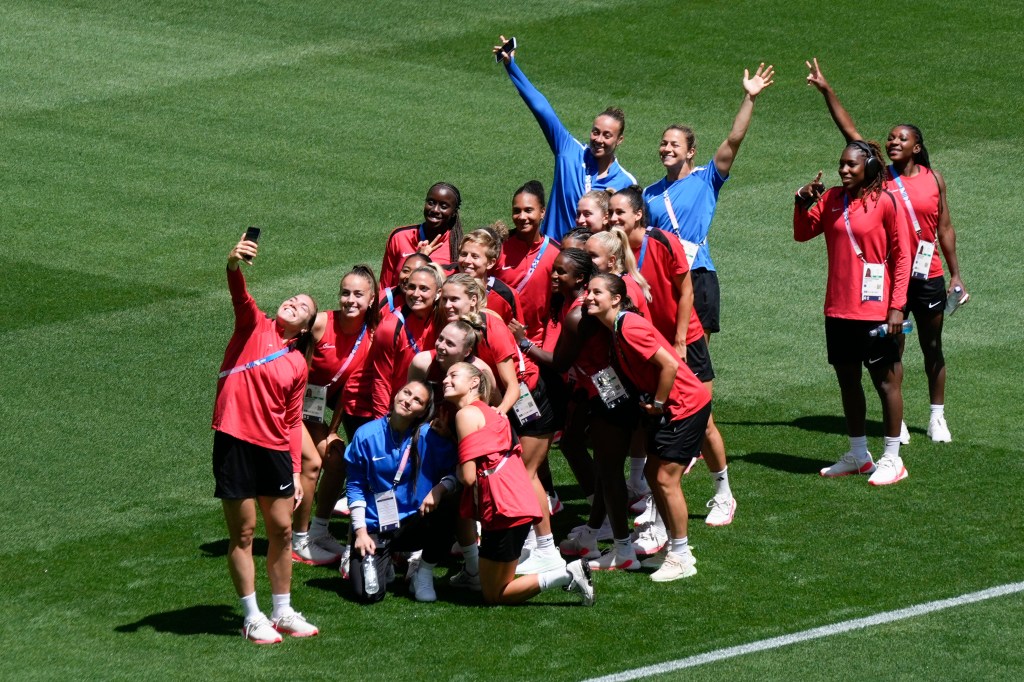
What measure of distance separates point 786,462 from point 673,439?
2436mm

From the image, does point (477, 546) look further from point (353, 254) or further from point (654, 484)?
point (353, 254)

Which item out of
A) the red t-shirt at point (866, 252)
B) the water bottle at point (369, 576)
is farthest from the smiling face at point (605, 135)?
the water bottle at point (369, 576)

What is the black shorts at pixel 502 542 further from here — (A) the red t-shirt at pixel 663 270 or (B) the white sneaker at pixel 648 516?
(A) the red t-shirt at pixel 663 270

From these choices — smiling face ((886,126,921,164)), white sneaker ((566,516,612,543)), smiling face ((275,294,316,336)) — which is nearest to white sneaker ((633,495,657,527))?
white sneaker ((566,516,612,543))

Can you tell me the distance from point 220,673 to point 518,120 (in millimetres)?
12354

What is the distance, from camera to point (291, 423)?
8625 mm

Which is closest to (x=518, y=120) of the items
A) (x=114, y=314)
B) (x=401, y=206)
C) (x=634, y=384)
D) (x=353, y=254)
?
(x=401, y=206)

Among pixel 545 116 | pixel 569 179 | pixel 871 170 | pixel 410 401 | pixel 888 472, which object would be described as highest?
pixel 545 116

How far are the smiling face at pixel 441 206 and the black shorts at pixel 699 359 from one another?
75.3 inches

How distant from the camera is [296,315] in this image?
859cm

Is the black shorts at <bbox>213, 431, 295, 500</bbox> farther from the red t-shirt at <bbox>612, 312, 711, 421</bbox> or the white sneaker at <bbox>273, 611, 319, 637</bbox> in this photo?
the red t-shirt at <bbox>612, 312, 711, 421</bbox>

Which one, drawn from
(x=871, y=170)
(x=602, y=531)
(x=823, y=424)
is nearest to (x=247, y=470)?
(x=602, y=531)

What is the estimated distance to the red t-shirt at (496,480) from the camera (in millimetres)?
8883

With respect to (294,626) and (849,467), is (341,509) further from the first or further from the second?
(849,467)
